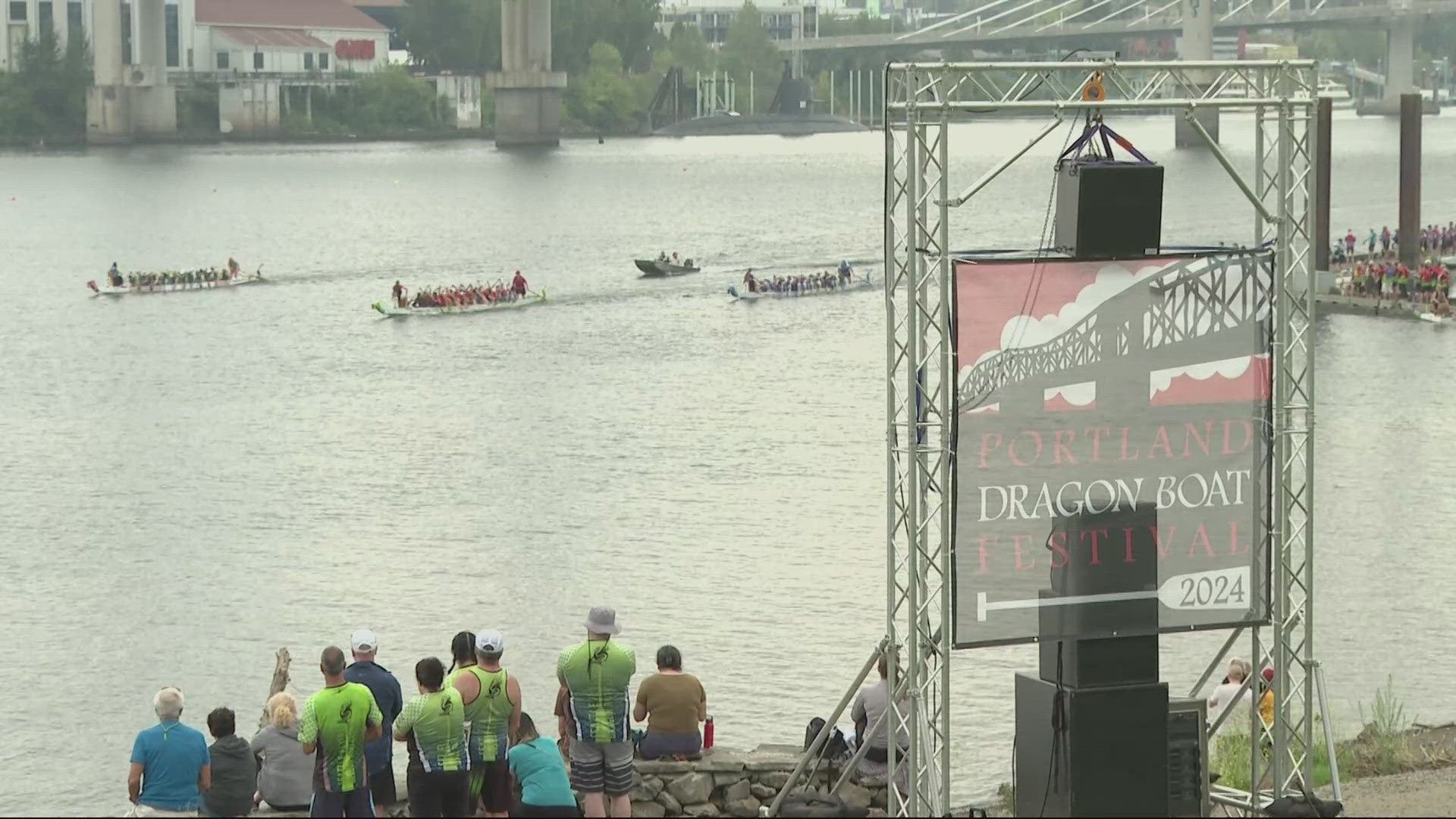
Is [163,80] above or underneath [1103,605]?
above

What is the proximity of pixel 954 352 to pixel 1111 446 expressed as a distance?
1.20m

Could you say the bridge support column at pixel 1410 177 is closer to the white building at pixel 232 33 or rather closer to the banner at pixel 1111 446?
the banner at pixel 1111 446

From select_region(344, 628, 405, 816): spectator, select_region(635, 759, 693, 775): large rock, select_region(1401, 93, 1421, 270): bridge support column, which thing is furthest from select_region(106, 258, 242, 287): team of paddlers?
select_region(635, 759, 693, 775): large rock

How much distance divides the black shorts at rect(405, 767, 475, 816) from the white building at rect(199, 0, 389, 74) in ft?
516

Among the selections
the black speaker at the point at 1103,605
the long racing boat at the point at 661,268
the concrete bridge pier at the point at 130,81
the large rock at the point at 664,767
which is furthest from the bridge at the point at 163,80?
the black speaker at the point at 1103,605

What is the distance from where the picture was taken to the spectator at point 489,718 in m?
12.6

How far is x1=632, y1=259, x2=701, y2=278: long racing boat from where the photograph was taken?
269ft

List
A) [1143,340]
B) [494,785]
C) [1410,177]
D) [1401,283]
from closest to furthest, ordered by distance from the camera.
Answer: [494,785] < [1143,340] < [1401,283] < [1410,177]

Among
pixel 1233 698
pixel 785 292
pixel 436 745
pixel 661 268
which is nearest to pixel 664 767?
pixel 436 745

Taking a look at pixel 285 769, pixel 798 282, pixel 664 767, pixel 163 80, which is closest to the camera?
Answer: pixel 285 769

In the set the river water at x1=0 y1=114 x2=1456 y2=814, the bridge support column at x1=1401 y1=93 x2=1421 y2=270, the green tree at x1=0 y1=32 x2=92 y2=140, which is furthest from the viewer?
the green tree at x1=0 y1=32 x2=92 y2=140

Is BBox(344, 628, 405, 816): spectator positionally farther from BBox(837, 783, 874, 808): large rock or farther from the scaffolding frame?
the scaffolding frame

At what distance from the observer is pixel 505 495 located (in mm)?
38031

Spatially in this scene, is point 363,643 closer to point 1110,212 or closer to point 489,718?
point 489,718
